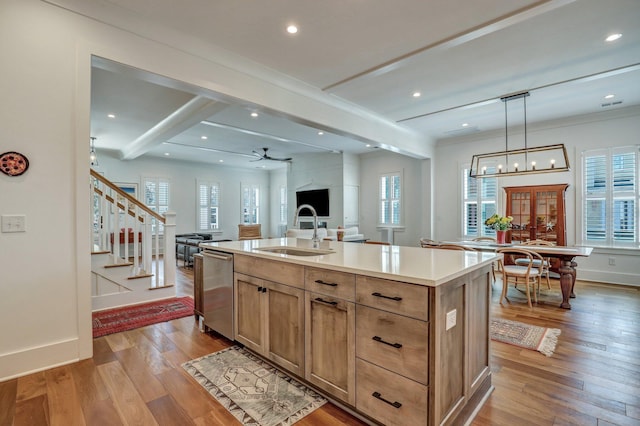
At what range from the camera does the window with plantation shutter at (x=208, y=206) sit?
10.5 m

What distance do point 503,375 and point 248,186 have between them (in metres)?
10.7

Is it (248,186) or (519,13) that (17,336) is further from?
(248,186)

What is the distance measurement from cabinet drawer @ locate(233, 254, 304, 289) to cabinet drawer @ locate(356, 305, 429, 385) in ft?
1.80

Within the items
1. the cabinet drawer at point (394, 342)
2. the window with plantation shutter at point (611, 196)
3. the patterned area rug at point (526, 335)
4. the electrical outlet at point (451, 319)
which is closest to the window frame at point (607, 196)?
the window with plantation shutter at point (611, 196)

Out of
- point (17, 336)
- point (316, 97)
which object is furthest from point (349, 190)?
point (17, 336)

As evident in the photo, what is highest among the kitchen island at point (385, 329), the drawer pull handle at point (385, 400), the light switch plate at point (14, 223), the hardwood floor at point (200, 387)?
the light switch plate at point (14, 223)

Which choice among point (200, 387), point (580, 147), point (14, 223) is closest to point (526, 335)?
point (200, 387)

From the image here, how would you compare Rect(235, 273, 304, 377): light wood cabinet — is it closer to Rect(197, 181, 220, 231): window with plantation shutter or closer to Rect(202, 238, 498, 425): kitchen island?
Rect(202, 238, 498, 425): kitchen island

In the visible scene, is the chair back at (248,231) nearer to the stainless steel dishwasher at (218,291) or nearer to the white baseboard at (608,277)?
the stainless steel dishwasher at (218,291)

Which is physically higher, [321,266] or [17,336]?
[321,266]

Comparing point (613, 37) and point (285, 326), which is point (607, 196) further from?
point (285, 326)

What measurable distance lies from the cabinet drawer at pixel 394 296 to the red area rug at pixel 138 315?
2.84m

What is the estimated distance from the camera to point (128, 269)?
13.4ft

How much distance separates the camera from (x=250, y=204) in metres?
12.0
